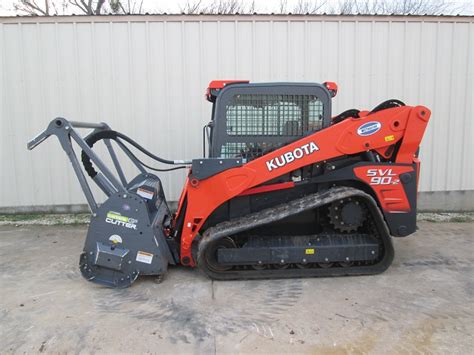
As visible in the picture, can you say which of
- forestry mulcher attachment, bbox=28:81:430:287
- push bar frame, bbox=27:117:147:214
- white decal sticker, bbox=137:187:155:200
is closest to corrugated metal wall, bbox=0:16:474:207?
white decal sticker, bbox=137:187:155:200

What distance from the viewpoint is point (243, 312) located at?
10.1ft

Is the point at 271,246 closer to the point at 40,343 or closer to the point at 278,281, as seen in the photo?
the point at 278,281

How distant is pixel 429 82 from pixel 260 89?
3.72 metres

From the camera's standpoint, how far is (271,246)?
364 centimetres

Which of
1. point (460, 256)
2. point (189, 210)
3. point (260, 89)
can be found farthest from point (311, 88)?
point (460, 256)

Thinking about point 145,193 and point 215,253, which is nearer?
point 215,253

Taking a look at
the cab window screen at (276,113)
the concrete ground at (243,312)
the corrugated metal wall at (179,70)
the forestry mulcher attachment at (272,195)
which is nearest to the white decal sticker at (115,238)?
the forestry mulcher attachment at (272,195)

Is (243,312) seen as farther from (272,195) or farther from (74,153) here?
(74,153)

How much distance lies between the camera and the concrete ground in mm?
2631

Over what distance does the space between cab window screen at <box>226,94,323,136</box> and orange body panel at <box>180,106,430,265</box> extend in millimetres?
195

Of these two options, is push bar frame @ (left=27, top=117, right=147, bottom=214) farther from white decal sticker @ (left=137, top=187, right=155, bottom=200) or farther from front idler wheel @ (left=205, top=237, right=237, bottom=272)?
front idler wheel @ (left=205, top=237, right=237, bottom=272)

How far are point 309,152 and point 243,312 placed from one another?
4.98 ft

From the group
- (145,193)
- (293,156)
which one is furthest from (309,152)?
(145,193)

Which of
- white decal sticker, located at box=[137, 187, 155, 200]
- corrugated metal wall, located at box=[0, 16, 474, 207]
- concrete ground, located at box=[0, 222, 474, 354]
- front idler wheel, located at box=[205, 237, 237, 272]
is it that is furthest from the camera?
corrugated metal wall, located at box=[0, 16, 474, 207]
